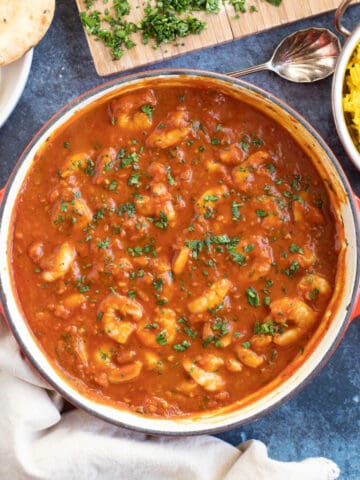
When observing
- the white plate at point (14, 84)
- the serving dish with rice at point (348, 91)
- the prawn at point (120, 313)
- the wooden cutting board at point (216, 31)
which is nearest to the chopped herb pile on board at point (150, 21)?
the wooden cutting board at point (216, 31)

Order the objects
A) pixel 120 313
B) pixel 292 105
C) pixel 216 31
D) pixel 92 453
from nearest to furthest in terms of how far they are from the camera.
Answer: pixel 120 313 → pixel 92 453 → pixel 216 31 → pixel 292 105

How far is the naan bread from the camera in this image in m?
3.62

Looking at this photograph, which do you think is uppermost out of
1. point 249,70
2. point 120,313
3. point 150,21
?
point 150,21

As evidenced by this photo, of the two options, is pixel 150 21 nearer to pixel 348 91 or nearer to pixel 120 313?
pixel 348 91

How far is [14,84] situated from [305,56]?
5.49ft

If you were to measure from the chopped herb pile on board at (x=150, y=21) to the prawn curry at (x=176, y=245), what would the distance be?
0.38 m

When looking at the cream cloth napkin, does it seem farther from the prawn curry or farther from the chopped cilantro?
the chopped cilantro

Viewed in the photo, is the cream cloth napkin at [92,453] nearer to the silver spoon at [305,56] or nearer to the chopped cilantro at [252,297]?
the chopped cilantro at [252,297]

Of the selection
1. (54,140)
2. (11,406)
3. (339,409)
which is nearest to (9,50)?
(54,140)

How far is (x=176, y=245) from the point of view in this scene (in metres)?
3.68

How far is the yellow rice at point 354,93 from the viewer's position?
376 centimetres

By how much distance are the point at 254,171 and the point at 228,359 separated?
3.33ft

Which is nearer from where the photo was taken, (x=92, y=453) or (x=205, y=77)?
(x=205, y=77)

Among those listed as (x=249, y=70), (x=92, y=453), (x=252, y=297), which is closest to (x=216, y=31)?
(x=249, y=70)
